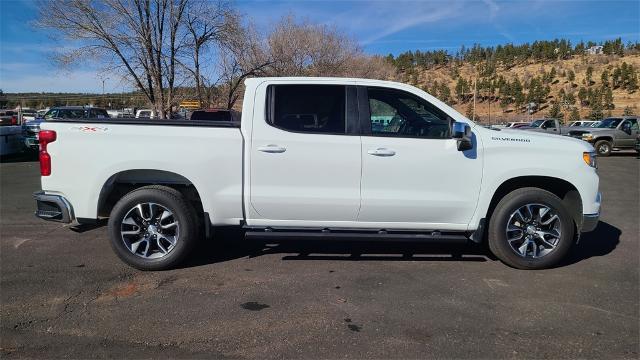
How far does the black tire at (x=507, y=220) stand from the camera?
508 centimetres

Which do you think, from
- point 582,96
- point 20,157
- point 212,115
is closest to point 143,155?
point 212,115

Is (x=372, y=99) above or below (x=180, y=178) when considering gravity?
above

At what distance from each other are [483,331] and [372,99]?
2603 millimetres

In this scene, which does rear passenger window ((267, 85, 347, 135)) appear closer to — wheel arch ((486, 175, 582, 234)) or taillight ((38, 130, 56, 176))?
wheel arch ((486, 175, 582, 234))

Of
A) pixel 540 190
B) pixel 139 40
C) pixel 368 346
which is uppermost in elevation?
pixel 139 40

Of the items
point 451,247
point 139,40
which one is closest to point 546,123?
point 139,40

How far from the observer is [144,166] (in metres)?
4.93

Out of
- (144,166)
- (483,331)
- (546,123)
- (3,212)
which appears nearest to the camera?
(483,331)

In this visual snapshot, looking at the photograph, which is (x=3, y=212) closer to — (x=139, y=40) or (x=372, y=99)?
(x=372, y=99)

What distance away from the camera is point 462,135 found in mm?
4859

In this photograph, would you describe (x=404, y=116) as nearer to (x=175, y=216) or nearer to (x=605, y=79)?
(x=175, y=216)

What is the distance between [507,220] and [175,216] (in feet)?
11.3

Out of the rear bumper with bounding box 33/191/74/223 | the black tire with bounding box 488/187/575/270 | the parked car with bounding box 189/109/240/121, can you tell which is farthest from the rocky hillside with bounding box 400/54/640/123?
the rear bumper with bounding box 33/191/74/223

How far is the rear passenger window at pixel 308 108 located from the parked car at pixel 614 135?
21.1m
